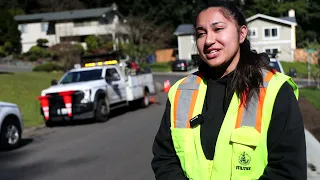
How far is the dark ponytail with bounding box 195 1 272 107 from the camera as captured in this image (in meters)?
2.44

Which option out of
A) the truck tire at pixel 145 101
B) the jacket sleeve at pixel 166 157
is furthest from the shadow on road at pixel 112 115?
the jacket sleeve at pixel 166 157

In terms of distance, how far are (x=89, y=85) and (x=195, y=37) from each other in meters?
14.1

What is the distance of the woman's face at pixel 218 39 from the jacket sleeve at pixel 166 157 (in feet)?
1.24

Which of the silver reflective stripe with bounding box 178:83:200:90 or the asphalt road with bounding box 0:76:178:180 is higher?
the silver reflective stripe with bounding box 178:83:200:90

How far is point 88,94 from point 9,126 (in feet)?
15.2

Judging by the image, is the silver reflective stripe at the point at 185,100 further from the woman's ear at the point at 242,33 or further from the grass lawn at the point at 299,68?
the grass lawn at the point at 299,68

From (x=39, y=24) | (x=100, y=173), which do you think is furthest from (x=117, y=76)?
(x=39, y=24)

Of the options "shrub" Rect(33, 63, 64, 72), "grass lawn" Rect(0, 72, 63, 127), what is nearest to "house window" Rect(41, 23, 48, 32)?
"shrub" Rect(33, 63, 64, 72)

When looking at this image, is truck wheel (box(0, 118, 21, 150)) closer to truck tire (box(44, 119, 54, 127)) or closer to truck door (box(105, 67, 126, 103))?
truck tire (box(44, 119, 54, 127))

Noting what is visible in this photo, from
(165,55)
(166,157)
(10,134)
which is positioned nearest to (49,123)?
(10,134)

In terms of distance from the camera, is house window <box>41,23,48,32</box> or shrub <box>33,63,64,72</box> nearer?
shrub <box>33,63,64,72</box>

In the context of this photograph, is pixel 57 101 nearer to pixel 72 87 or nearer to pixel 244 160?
pixel 72 87

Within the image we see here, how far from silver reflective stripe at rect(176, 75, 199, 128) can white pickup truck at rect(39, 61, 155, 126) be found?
44.7ft

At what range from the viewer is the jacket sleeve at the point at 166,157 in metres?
2.58
